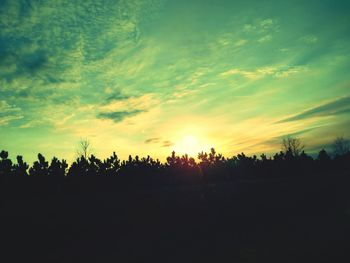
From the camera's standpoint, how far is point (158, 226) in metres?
19.1

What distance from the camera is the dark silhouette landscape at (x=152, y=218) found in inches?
531

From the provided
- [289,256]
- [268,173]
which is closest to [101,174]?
[289,256]

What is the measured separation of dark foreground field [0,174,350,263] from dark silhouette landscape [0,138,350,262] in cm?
5

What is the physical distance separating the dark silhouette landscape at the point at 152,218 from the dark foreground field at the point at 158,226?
0.05m

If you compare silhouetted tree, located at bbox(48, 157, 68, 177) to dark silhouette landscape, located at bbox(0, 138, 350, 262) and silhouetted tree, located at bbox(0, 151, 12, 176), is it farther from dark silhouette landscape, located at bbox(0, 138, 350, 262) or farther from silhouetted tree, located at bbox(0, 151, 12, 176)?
silhouetted tree, located at bbox(0, 151, 12, 176)

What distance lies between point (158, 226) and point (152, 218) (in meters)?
0.66

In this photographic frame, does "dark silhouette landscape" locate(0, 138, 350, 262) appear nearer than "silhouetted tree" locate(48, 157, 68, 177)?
Yes

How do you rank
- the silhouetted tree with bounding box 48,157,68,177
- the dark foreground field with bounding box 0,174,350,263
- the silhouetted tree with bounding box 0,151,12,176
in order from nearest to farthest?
the dark foreground field with bounding box 0,174,350,263, the silhouetted tree with bounding box 0,151,12,176, the silhouetted tree with bounding box 48,157,68,177

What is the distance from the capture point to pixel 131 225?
18.3 metres

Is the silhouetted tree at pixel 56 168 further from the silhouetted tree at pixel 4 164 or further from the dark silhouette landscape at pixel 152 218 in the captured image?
the silhouetted tree at pixel 4 164

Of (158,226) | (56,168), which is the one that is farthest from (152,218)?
(56,168)

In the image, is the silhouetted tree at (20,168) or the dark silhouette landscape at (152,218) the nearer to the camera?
the dark silhouette landscape at (152,218)

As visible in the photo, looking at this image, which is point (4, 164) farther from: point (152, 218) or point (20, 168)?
point (152, 218)

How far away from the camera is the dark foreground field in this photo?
43.3 feet
